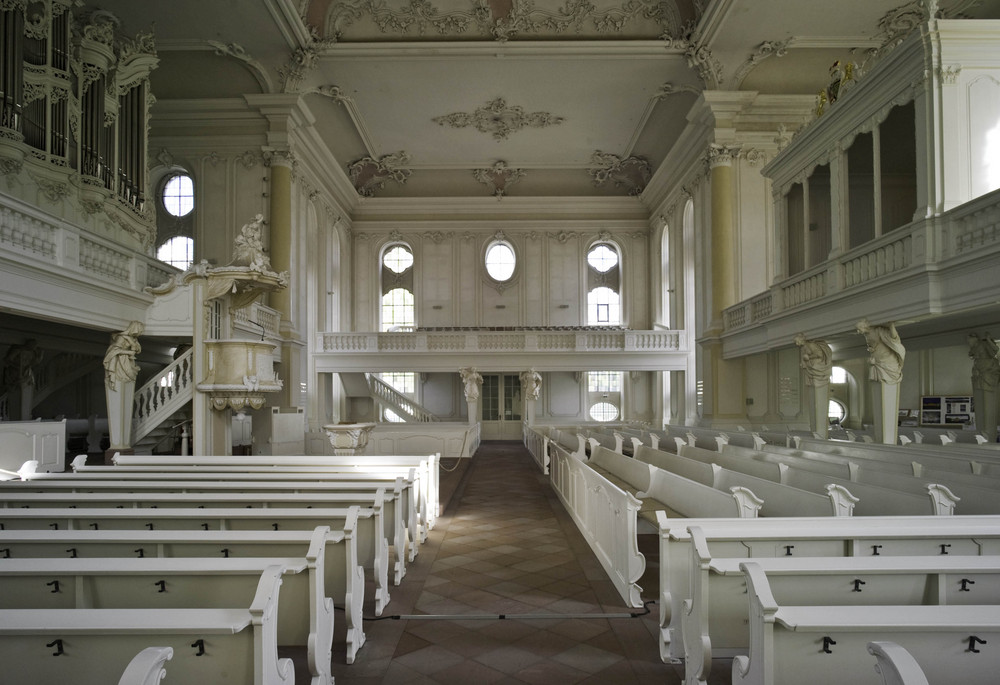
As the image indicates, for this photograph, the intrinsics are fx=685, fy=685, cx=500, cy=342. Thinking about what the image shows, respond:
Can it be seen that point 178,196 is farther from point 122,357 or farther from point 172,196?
point 122,357

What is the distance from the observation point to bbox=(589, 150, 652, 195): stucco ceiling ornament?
2389 centimetres

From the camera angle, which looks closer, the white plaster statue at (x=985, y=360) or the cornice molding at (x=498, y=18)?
the white plaster statue at (x=985, y=360)

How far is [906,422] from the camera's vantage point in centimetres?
1661

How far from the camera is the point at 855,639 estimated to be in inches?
97.4

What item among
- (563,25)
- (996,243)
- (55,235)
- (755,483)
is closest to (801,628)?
(755,483)

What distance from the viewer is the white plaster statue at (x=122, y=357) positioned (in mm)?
10578

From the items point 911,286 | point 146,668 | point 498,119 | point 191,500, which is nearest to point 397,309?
point 498,119

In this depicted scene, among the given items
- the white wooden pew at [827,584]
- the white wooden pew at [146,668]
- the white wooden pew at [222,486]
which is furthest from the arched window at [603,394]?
the white wooden pew at [146,668]

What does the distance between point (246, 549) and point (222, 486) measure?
2.23m

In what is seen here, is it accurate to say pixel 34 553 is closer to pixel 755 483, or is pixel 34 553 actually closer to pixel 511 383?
pixel 755 483

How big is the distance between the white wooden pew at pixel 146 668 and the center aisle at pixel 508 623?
195 centimetres

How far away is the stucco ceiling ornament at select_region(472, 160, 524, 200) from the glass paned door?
277 inches

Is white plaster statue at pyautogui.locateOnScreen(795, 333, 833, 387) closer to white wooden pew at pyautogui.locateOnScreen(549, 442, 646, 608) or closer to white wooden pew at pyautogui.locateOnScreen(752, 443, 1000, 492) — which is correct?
white wooden pew at pyautogui.locateOnScreen(752, 443, 1000, 492)

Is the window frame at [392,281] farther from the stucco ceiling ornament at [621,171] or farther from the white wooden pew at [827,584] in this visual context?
the white wooden pew at [827,584]
